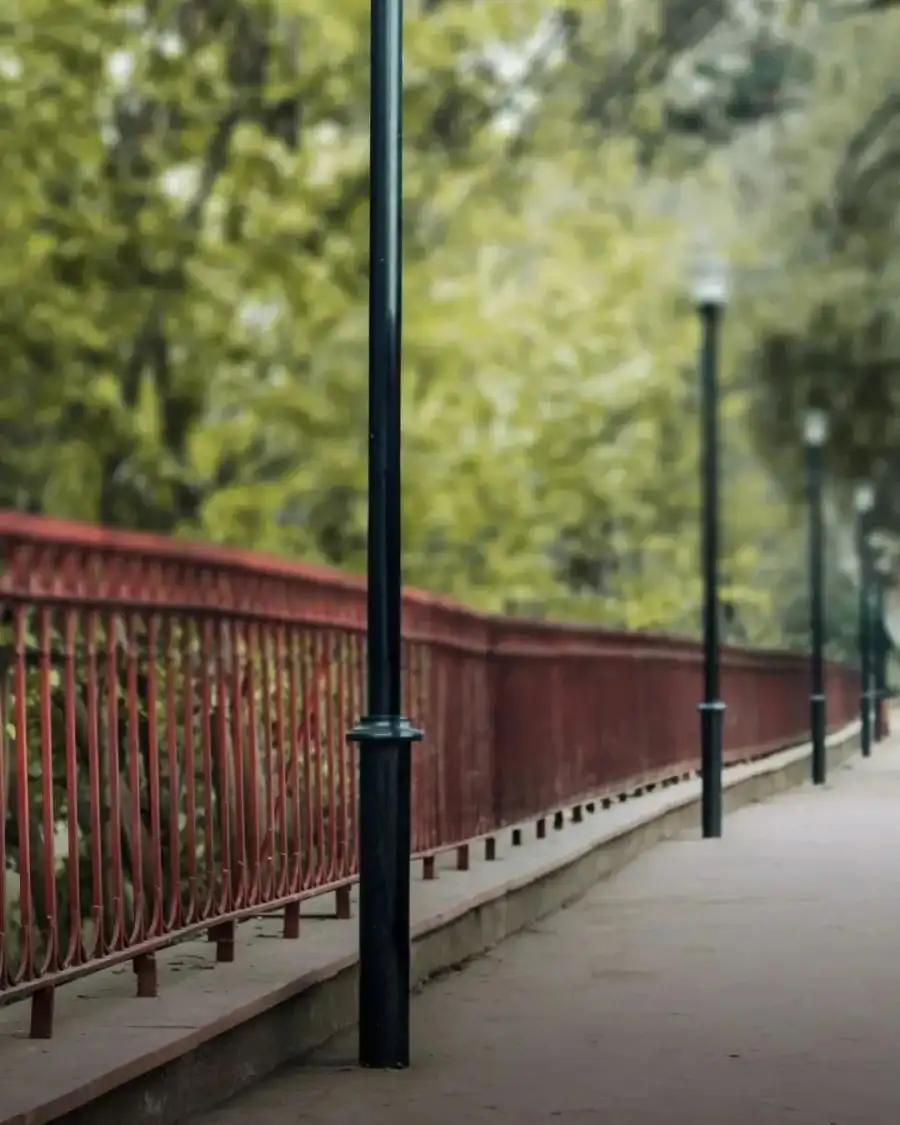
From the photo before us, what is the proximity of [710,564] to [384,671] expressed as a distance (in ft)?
48.2

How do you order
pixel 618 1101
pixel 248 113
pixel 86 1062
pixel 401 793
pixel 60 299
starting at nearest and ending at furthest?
pixel 86 1062
pixel 618 1101
pixel 401 793
pixel 60 299
pixel 248 113

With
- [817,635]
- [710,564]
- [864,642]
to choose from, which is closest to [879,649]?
[864,642]

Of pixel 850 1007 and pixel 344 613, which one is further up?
pixel 344 613

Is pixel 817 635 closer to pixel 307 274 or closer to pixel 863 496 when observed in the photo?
pixel 863 496

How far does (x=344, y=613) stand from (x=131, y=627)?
312 centimetres

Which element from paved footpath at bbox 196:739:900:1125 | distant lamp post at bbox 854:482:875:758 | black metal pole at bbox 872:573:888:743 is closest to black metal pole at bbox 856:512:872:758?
distant lamp post at bbox 854:482:875:758

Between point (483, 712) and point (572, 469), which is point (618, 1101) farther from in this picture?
point (572, 469)

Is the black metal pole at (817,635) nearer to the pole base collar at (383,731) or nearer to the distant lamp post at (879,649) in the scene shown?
the distant lamp post at (879,649)

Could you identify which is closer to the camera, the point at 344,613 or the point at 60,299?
the point at 344,613

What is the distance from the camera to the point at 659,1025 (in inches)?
393

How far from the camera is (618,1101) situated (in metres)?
8.13

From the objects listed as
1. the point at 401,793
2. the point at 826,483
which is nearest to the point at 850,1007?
the point at 401,793

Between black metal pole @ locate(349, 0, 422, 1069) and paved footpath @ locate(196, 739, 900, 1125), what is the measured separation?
9.6 inches

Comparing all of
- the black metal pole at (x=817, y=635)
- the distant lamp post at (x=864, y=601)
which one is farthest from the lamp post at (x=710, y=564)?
the distant lamp post at (x=864, y=601)
